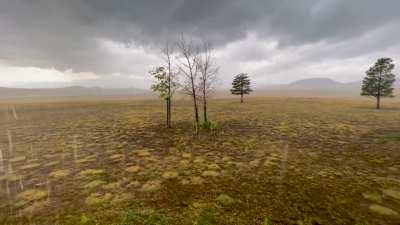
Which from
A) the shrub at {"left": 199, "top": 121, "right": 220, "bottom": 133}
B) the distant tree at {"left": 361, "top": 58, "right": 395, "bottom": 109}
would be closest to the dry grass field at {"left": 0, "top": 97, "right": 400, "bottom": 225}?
the shrub at {"left": 199, "top": 121, "right": 220, "bottom": 133}

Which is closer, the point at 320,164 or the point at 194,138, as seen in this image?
the point at 320,164

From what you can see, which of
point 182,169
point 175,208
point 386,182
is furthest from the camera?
point 182,169

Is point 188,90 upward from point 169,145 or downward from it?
upward

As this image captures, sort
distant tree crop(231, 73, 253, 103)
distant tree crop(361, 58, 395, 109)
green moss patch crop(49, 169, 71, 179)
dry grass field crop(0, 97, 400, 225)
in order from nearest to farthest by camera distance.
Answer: dry grass field crop(0, 97, 400, 225) → green moss patch crop(49, 169, 71, 179) → distant tree crop(361, 58, 395, 109) → distant tree crop(231, 73, 253, 103)

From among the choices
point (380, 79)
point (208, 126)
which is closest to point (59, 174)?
point (208, 126)

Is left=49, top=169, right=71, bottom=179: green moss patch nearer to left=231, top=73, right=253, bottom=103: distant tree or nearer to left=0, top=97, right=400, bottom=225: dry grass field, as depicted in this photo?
left=0, top=97, right=400, bottom=225: dry grass field

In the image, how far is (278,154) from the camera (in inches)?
449

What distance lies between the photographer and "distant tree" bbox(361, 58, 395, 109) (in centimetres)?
3719

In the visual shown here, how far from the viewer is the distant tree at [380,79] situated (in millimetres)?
37188

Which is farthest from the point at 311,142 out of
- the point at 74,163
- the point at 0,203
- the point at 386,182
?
the point at 0,203

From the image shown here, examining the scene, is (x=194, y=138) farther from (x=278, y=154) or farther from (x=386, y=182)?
(x=386, y=182)

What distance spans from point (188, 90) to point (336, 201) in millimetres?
15987

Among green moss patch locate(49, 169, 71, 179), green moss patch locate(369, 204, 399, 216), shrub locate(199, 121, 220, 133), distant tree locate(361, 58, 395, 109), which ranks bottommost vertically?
green moss patch locate(49, 169, 71, 179)

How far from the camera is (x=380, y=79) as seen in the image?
125 feet
